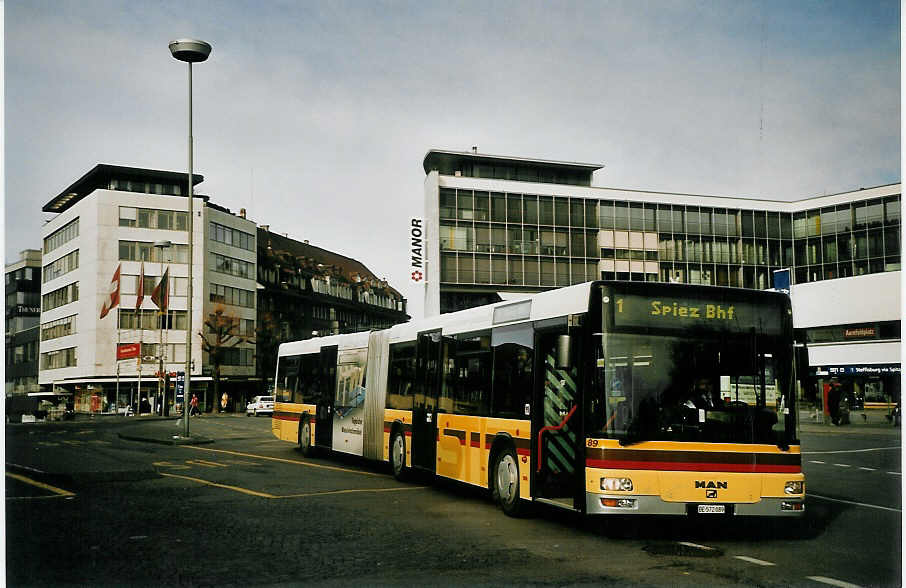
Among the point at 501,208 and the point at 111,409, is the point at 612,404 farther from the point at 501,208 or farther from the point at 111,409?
the point at 111,409

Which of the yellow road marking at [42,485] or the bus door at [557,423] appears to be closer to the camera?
the bus door at [557,423]

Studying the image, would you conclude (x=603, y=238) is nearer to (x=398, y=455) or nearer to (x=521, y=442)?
(x=398, y=455)

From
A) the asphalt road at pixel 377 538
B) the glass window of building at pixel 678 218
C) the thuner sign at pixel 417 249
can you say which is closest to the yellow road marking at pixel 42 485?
the asphalt road at pixel 377 538

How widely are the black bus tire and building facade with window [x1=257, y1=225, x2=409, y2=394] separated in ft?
213

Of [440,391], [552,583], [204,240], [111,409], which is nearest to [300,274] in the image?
[204,240]

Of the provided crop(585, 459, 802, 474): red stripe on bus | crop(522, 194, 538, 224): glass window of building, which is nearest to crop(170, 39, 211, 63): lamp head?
crop(585, 459, 802, 474): red stripe on bus

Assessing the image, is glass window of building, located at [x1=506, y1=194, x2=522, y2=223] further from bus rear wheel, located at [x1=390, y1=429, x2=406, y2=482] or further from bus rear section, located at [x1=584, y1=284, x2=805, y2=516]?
bus rear section, located at [x1=584, y1=284, x2=805, y2=516]

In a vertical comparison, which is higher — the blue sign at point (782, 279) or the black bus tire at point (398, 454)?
the blue sign at point (782, 279)

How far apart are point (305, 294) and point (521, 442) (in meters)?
96.4

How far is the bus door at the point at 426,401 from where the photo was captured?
16.7 meters

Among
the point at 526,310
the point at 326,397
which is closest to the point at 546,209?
the point at 326,397

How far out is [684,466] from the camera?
434 inches

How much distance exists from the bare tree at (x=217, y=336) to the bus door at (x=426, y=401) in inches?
2583

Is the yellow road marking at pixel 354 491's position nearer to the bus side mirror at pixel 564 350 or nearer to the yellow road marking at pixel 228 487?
the yellow road marking at pixel 228 487
